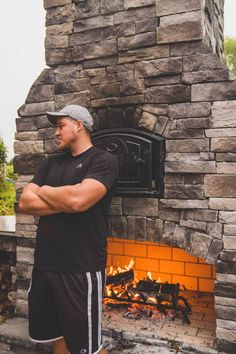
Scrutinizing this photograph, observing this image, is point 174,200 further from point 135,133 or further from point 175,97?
point 175,97

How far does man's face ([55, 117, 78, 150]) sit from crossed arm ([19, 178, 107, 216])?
1.28 ft

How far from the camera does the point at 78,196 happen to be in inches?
76.8

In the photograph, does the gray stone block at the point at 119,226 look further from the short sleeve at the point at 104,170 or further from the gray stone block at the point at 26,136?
the gray stone block at the point at 26,136

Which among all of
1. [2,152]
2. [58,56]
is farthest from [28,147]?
[2,152]

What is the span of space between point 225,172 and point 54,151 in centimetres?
Answer: 161

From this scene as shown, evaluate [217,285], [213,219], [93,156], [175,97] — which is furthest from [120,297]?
Answer: [175,97]

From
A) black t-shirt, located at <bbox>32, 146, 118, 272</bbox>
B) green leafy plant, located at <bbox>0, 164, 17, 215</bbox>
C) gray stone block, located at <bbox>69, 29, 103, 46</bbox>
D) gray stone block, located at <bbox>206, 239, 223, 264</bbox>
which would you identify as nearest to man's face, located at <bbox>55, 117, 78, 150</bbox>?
black t-shirt, located at <bbox>32, 146, 118, 272</bbox>

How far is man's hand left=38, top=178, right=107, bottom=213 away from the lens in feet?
6.41

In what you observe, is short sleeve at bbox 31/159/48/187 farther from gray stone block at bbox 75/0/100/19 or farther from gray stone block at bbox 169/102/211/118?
gray stone block at bbox 75/0/100/19

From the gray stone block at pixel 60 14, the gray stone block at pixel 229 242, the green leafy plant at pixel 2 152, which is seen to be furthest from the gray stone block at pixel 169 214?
the green leafy plant at pixel 2 152

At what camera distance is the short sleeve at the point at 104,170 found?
79.7 inches

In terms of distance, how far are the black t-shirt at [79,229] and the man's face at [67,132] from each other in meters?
0.14

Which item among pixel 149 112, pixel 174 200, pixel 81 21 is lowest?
pixel 174 200

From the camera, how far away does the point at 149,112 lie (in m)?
2.80
